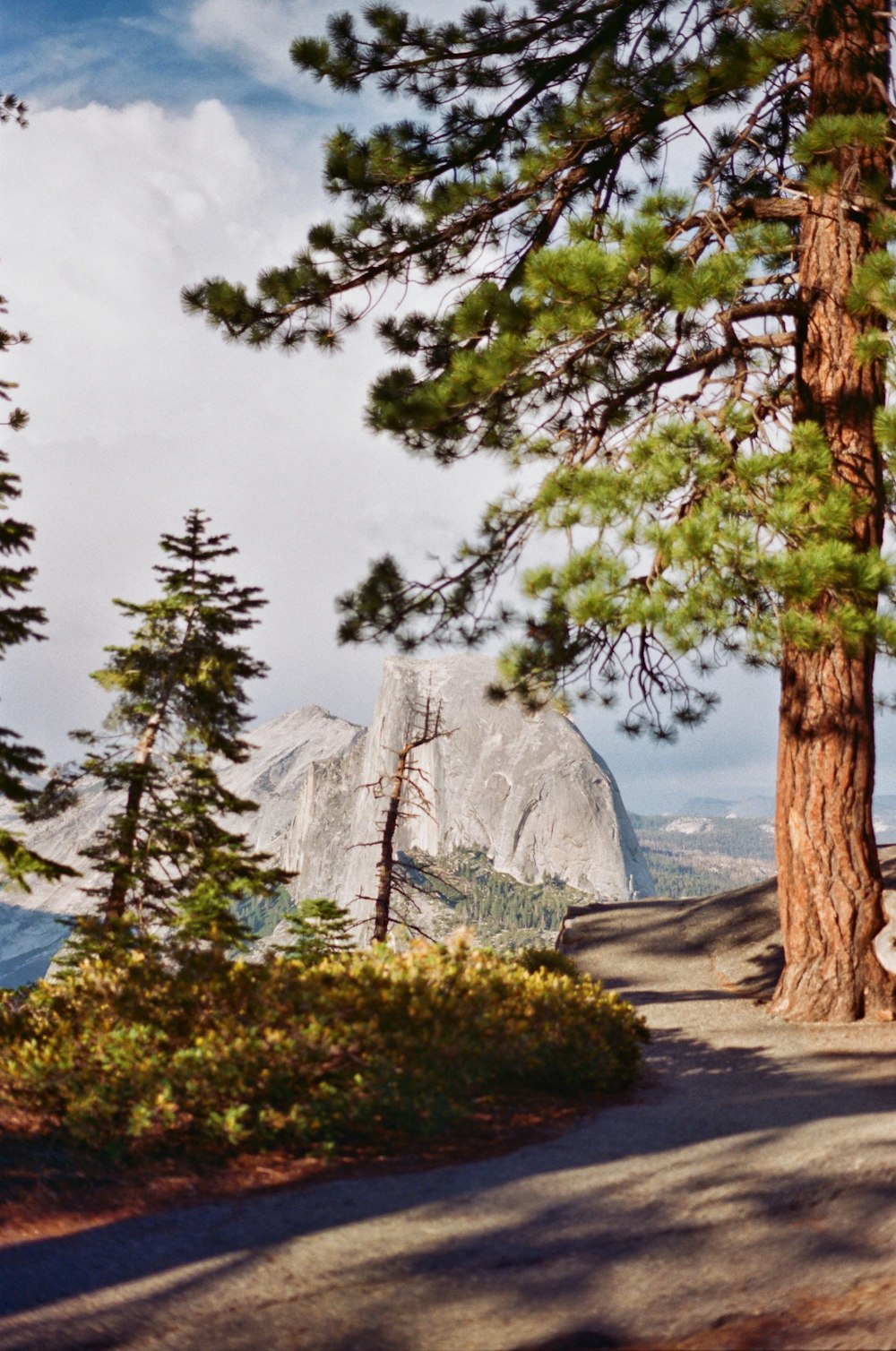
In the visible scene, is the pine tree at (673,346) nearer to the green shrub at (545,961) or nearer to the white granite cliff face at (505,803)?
the green shrub at (545,961)

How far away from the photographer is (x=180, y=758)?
55.4ft

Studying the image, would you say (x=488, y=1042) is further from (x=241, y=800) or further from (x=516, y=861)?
(x=516, y=861)

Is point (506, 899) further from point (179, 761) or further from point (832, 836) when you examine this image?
point (832, 836)

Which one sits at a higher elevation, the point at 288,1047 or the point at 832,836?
the point at 832,836

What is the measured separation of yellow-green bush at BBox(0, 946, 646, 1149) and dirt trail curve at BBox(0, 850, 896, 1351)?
50cm

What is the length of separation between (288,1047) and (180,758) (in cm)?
1201

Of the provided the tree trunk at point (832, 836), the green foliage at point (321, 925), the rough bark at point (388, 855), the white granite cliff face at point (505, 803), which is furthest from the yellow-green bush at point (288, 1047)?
the white granite cliff face at point (505, 803)

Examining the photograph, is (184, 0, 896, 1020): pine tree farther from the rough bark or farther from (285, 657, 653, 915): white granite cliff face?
(285, 657, 653, 915): white granite cliff face

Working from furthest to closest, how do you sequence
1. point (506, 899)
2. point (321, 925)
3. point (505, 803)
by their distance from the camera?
point (505, 803)
point (506, 899)
point (321, 925)

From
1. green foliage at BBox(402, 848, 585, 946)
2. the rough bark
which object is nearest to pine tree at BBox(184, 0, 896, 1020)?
the rough bark

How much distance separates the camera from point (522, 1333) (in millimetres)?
3400

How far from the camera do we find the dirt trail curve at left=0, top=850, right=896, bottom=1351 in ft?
11.3

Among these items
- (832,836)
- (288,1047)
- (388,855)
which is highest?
(388,855)

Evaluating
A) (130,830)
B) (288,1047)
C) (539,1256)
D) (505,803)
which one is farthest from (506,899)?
(539,1256)
